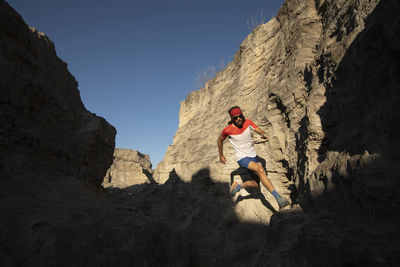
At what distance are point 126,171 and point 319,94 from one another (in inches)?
773

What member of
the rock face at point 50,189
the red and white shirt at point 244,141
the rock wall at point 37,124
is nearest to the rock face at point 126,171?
the rock wall at point 37,124

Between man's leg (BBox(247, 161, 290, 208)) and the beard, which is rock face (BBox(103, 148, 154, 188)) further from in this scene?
man's leg (BBox(247, 161, 290, 208))

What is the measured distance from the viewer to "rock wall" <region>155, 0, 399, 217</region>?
1.98 meters

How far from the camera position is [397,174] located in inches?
60.2

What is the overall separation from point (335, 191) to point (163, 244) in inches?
85.0

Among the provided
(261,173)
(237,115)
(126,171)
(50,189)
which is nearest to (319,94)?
(237,115)

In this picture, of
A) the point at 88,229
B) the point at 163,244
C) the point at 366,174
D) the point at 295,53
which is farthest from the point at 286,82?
the point at 88,229

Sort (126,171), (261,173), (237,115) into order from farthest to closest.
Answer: (126,171) < (237,115) < (261,173)

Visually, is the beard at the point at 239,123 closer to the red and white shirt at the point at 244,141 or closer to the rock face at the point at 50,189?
the red and white shirt at the point at 244,141

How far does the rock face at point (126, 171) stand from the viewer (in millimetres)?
19297

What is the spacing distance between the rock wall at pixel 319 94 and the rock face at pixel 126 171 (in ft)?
46.5

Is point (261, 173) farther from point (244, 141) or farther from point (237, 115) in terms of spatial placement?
point (237, 115)

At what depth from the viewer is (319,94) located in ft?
10.7

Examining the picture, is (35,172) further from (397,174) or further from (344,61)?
(344,61)
